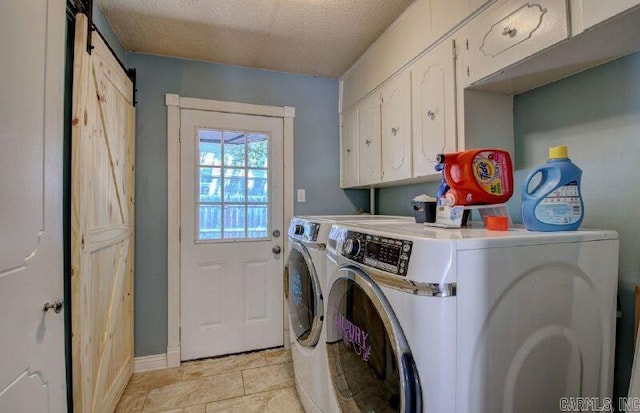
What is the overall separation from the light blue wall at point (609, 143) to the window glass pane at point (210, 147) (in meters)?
2.13

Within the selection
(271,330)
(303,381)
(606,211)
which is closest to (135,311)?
(271,330)

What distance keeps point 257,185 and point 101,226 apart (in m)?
1.17

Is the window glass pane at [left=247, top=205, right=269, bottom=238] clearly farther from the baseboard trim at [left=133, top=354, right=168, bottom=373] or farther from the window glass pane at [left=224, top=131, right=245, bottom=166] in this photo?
the baseboard trim at [left=133, top=354, right=168, bottom=373]

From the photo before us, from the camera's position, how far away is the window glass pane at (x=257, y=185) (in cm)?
256

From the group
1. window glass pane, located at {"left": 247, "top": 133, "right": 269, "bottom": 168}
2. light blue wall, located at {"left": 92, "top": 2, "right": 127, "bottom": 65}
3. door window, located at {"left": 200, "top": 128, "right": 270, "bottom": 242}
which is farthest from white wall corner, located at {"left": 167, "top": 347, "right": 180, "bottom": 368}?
light blue wall, located at {"left": 92, "top": 2, "right": 127, "bottom": 65}

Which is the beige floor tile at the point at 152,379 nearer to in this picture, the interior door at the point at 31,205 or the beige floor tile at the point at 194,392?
the beige floor tile at the point at 194,392

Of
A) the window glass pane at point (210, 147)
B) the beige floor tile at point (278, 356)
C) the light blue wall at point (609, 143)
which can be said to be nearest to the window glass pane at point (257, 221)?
the window glass pane at point (210, 147)

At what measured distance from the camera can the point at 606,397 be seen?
101 centimetres

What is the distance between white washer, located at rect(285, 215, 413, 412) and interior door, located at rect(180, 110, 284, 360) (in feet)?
2.46

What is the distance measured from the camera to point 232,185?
252 centimetres

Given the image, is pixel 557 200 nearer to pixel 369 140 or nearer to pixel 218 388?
pixel 369 140

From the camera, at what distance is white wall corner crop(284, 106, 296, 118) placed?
8.73 ft

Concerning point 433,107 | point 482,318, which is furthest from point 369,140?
point 482,318

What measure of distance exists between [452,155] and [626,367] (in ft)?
3.26
